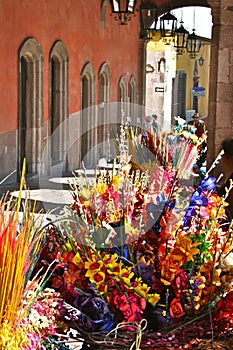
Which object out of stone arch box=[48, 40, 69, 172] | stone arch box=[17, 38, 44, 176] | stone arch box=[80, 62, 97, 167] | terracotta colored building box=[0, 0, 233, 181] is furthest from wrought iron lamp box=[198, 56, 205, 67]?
stone arch box=[17, 38, 44, 176]

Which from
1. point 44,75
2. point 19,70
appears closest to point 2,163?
point 19,70

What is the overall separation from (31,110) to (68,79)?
1778 mm

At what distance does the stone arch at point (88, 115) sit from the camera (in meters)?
14.1

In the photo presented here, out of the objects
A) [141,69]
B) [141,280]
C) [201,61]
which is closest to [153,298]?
[141,280]

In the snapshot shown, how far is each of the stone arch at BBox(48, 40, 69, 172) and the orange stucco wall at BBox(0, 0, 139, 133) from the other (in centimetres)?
29

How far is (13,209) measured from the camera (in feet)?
5.35

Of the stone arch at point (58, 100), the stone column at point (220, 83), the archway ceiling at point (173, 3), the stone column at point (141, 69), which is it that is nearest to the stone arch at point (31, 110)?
the stone arch at point (58, 100)

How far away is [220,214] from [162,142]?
2587mm

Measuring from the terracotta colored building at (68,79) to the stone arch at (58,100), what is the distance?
0.02 m

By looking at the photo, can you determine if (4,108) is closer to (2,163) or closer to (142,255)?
(2,163)

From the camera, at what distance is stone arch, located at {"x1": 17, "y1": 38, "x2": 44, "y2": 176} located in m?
10.7

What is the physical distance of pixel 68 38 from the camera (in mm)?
12273

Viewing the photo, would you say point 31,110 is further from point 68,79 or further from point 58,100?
point 68,79

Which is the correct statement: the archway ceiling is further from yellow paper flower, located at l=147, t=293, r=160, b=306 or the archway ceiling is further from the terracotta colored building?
yellow paper flower, located at l=147, t=293, r=160, b=306
